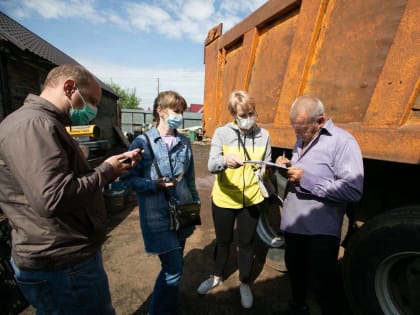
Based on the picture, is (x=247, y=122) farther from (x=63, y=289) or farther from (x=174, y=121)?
(x=63, y=289)

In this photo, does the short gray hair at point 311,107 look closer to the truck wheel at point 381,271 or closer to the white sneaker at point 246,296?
the truck wheel at point 381,271

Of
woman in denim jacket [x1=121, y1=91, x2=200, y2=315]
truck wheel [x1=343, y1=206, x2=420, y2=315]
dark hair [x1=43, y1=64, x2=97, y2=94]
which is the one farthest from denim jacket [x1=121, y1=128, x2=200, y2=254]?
truck wheel [x1=343, y1=206, x2=420, y2=315]

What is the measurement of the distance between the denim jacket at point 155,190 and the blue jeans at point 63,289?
53 centimetres

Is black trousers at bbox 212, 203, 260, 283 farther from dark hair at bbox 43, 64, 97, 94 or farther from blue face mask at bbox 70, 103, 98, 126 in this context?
dark hair at bbox 43, 64, 97, 94

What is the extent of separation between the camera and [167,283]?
69.8 inches

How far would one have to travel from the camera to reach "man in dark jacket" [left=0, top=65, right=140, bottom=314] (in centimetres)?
94

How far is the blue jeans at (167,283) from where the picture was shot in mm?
1764

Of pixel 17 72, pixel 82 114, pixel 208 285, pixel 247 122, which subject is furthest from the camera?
pixel 17 72

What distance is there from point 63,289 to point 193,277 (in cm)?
178

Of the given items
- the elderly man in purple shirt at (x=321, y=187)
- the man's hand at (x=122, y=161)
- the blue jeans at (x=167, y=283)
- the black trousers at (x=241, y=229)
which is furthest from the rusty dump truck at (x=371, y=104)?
the man's hand at (x=122, y=161)

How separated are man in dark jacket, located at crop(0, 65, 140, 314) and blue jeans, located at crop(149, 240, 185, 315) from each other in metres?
0.53

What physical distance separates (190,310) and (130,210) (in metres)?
2.96

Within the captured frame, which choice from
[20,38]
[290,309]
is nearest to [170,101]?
[290,309]

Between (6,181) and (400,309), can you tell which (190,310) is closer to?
(400,309)
